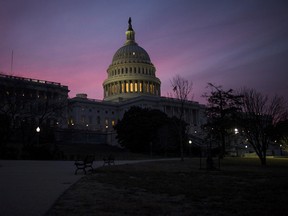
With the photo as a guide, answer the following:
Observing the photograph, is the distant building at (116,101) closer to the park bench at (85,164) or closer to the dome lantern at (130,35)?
the dome lantern at (130,35)

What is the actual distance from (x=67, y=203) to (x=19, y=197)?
189 cm

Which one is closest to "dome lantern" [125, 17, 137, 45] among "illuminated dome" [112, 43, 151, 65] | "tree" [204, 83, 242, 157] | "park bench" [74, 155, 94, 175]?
"illuminated dome" [112, 43, 151, 65]

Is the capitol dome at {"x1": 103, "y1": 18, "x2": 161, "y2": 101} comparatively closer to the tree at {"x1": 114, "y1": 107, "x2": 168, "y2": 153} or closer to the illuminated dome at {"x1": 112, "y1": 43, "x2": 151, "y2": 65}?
the illuminated dome at {"x1": 112, "y1": 43, "x2": 151, "y2": 65}

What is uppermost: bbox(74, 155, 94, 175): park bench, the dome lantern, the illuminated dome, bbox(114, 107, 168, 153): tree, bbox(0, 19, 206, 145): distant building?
the dome lantern

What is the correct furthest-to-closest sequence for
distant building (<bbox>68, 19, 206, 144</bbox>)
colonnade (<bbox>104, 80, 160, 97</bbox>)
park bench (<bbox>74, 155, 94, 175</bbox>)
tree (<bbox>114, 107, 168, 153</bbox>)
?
colonnade (<bbox>104, 80, 160, 97</bbox>) < distant building (<bbox>68, 19, 206, 144</bbox>) < tree (<bbox>114, 107, 168, 153</bbox>) < park bench (<bbox>74, 155, 94, 175</bbox>)

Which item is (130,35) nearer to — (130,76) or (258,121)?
(130,76)

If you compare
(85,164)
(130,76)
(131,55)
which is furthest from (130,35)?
(85,164)

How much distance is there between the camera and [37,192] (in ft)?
38.8

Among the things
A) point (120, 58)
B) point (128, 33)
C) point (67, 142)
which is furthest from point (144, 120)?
point (128, 33)

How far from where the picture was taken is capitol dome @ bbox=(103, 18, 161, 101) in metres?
145

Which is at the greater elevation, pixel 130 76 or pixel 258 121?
pixel 130 76

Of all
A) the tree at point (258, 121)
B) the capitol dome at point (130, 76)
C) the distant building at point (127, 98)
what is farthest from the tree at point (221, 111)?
the capitol dome at point (130, 76)

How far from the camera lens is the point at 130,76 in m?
144

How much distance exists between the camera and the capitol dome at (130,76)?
145125 mm
